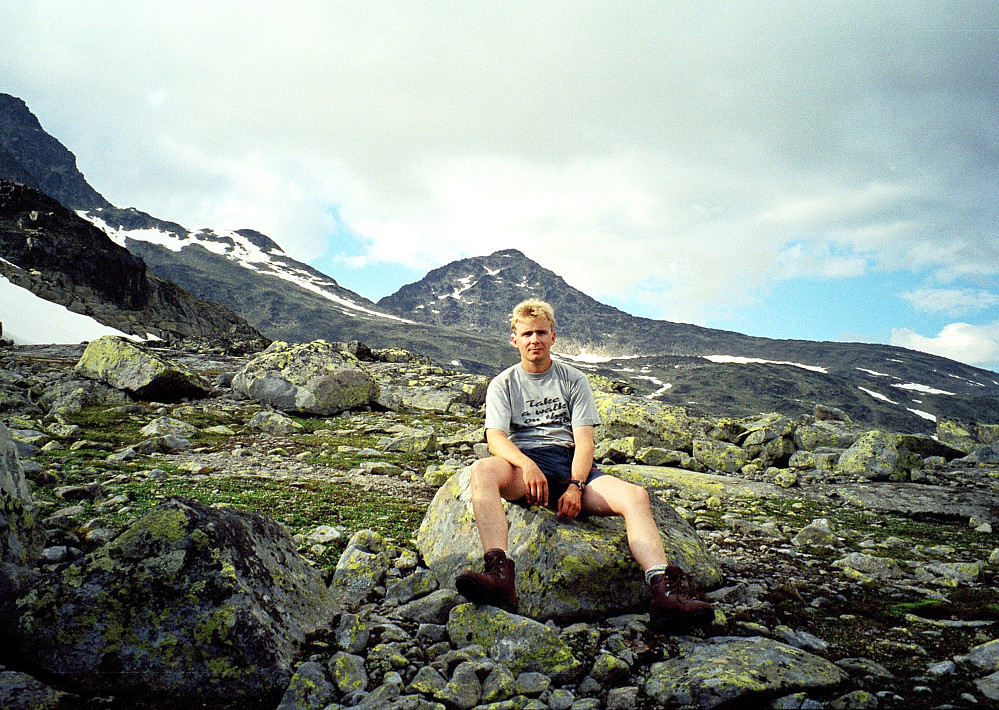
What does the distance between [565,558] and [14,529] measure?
469 cm

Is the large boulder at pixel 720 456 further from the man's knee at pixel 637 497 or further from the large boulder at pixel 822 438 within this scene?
the man's knee at pixel 637 497

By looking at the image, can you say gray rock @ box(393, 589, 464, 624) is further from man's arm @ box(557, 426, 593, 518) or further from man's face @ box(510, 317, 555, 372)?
man's face @ box(510, 317, 555, 372)

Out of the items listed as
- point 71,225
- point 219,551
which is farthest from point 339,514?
point 71,225

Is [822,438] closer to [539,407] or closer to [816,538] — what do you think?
[816,538]

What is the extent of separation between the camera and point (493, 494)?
4.62 meters

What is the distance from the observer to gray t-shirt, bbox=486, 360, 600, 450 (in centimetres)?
555

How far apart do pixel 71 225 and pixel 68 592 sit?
106m

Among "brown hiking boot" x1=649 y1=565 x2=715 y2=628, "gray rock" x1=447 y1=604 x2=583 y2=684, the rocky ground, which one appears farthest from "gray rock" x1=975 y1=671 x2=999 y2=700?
"gray rock" x1=447 y1=604 x2=583 y2=684

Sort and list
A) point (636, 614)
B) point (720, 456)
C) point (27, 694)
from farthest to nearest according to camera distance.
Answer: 1. point (720, 456)
2. point (636, 614)
3. point (27, 694)

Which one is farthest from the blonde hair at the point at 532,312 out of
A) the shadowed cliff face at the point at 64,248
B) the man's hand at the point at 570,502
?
the shadowed cliff face at the point at 64,248

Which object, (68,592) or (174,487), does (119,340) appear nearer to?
(174,487)

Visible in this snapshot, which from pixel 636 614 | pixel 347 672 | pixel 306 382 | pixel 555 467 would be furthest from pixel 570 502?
pixel 306 382

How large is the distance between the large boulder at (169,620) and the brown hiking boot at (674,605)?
113 inches

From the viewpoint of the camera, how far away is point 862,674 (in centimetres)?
339
